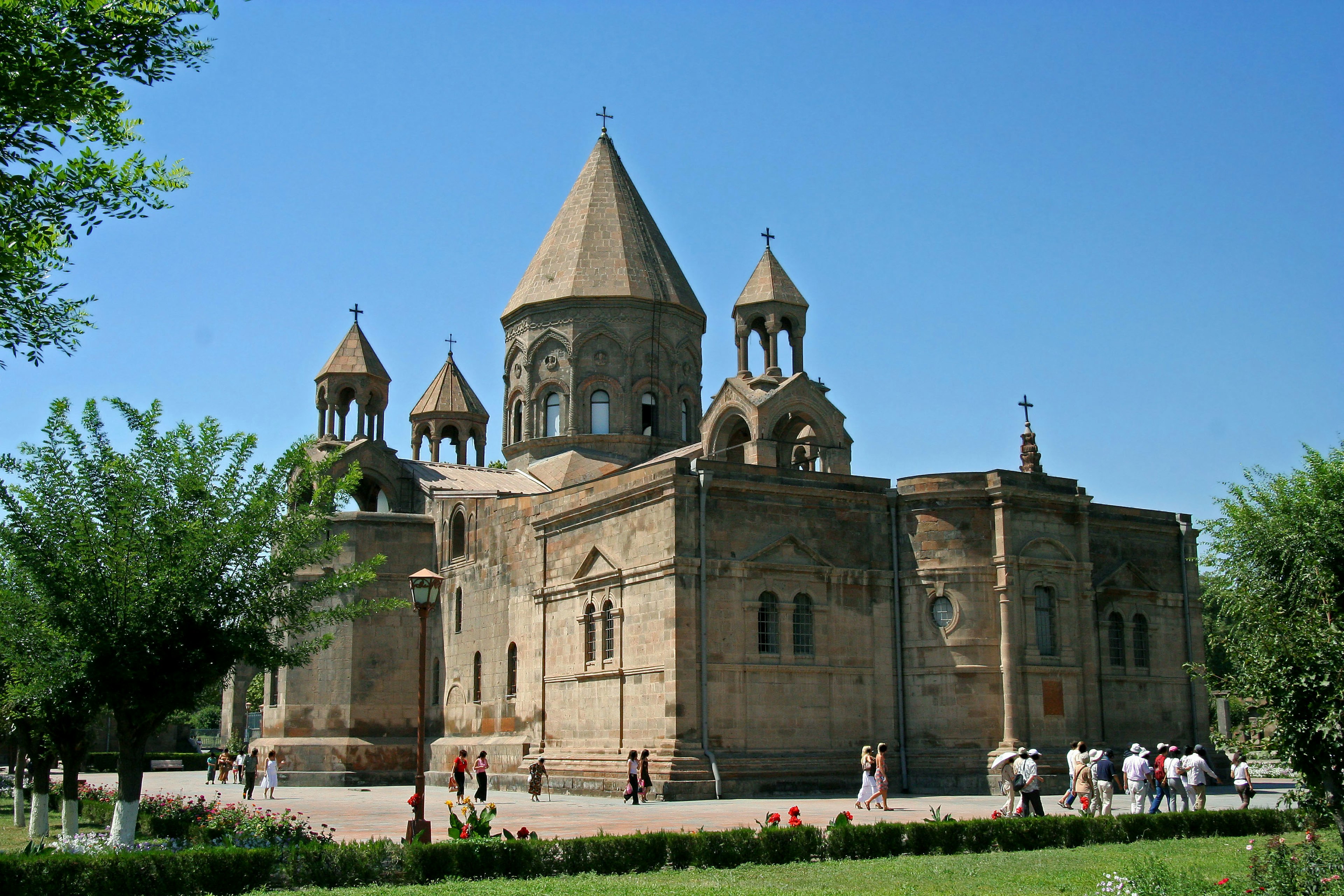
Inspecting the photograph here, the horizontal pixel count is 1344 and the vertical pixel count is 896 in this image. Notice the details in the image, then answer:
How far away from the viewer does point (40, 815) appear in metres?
19.5

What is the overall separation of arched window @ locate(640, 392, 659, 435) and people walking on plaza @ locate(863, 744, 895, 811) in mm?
16797

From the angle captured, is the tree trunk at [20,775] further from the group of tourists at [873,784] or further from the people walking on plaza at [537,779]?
the group of tourists at [873,784]

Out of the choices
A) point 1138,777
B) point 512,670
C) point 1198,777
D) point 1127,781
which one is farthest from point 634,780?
point 1198,777

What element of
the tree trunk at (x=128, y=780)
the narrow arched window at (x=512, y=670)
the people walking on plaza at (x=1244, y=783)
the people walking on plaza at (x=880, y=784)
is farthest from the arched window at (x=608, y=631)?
the tree trunk at (x=128, y=780)

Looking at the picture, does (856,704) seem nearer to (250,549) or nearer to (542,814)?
(542,814)

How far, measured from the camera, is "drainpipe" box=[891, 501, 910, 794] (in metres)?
27.8

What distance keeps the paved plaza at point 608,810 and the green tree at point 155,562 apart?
427 centimetres

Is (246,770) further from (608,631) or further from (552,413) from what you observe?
(552,413)

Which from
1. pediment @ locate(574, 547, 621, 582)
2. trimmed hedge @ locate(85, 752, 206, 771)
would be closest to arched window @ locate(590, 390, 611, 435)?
pediment @ locate(574, 547, 621, 582)

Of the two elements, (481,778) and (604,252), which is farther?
(604,252)

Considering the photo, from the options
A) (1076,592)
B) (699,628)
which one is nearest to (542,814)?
(699,628)

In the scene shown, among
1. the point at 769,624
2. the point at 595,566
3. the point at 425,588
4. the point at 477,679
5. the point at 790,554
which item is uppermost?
the point at 790,554

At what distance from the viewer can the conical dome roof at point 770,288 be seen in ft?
105

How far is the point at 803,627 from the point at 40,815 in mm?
15166
